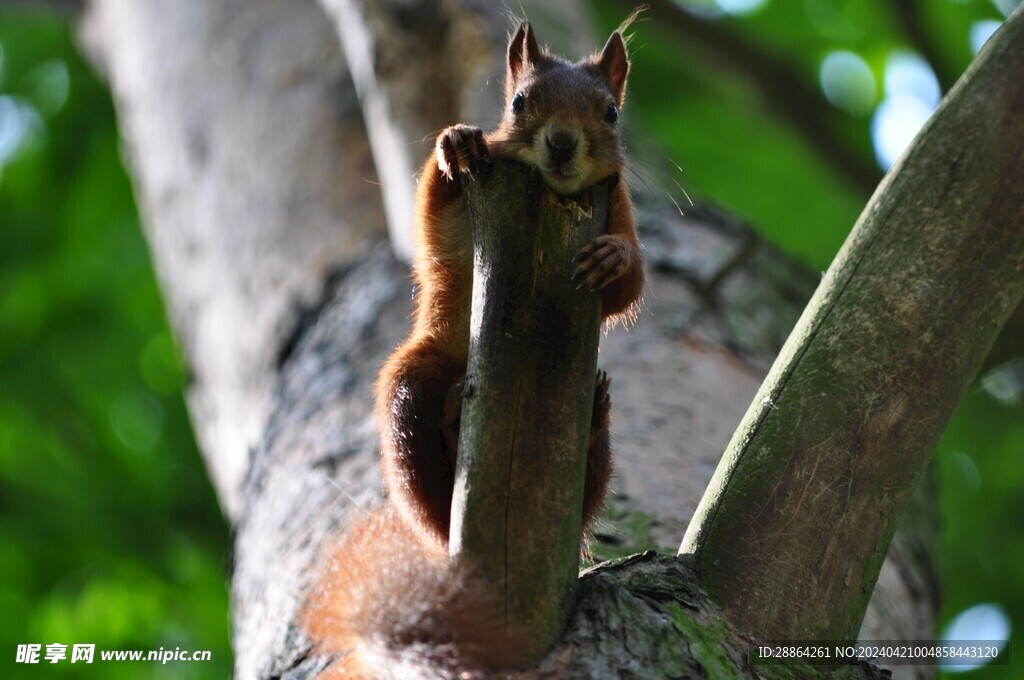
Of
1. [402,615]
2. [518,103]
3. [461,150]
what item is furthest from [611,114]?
[402,615]

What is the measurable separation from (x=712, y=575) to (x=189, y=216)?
125 inches

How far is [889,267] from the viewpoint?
1844 millimetres

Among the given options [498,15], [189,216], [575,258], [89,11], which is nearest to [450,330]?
[575,258]

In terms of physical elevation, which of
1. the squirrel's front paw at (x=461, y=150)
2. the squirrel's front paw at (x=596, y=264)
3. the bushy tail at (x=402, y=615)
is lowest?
the bushy tail at (x=402, y=615)

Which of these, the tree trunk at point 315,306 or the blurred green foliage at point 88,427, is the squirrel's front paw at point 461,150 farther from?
the blurred green foliage at point 88,427

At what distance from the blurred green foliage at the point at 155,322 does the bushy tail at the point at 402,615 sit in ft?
7.82

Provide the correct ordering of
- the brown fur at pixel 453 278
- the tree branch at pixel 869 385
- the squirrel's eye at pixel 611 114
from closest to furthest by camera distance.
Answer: the tree branch at pixel 869 385 → the brown fur at pixel 453 278 → the squirrel's eye at pixel 611 114

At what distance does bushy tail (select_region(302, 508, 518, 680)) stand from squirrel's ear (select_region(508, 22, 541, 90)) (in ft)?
3.92

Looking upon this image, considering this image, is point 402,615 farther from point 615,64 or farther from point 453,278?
point 615,64

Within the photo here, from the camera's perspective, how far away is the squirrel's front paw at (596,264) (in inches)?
64.8

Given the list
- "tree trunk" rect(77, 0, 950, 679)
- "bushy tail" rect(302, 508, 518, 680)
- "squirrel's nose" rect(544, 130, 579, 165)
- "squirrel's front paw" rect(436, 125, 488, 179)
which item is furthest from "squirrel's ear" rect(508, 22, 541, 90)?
"bushy tail" rect(302, 508, 518, 680)

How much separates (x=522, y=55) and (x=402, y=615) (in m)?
1.48

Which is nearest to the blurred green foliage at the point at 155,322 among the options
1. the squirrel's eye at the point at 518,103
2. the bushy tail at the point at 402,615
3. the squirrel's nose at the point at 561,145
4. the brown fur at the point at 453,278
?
the brown fur at the point at 453,278

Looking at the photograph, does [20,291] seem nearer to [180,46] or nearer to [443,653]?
[180,46]
